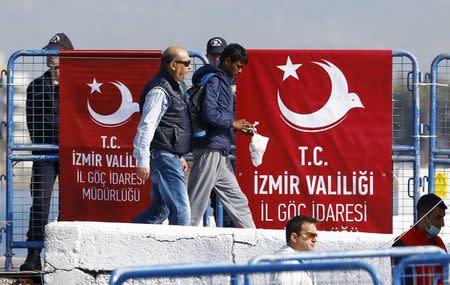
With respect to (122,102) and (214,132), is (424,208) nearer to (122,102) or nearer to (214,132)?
(214,132)

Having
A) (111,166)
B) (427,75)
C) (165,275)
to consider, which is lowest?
(165,275)

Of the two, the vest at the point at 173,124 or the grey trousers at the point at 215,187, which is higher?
the vest at the point at 173,124

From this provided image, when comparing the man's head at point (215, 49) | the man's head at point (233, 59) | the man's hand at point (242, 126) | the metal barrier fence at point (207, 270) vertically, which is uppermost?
the man's head at point (215, 49)

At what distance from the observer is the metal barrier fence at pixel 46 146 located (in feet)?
43.9

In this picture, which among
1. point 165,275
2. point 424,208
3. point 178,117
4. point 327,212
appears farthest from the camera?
point 327,212

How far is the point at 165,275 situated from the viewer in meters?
7.44

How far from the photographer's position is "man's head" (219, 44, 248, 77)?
12.5 m

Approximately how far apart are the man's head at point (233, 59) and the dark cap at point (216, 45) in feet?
4.33

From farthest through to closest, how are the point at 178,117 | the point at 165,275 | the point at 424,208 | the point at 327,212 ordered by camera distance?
the point at 327,212 < the point at 178,117 < the point at 424,208 < the point at 165,275

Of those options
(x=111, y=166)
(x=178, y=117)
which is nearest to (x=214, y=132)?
(x=178, y=117)

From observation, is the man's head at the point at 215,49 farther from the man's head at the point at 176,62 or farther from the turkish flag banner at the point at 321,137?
the man's head at the point at 176,62

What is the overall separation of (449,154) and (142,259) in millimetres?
3415

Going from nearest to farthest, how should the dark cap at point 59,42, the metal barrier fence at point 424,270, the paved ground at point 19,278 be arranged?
the metal barrier fence at point 424,270 → the paved ground at point 19,278 → the dark cap at point 59,42

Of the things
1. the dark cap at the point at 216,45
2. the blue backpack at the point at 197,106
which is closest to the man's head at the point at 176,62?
A: the blue backpack at the point at 197,106
